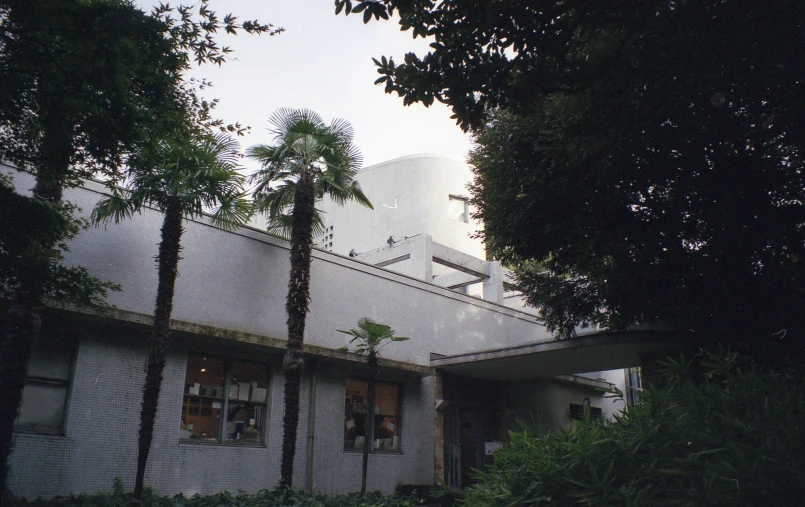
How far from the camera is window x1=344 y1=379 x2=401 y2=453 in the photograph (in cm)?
1630

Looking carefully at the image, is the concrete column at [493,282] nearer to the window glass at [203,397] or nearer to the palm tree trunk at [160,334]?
the window glass at [203,397]

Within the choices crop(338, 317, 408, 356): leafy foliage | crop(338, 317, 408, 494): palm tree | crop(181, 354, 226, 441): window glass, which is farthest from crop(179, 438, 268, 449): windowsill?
crop(338, 317, 408, 356): leafy foliage

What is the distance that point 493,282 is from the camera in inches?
914

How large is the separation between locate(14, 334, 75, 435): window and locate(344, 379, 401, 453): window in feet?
21.9

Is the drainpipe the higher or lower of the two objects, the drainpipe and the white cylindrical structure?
the lower

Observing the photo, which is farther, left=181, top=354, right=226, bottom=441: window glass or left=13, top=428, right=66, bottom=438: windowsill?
left=181, top=354, right=226, bottom=441: window glass

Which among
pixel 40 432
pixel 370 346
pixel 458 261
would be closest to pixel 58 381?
pixel 40 432

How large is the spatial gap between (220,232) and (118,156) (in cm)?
696

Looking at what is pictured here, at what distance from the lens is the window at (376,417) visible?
642 inches

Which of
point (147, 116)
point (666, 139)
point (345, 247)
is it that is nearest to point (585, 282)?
point (666, 139)

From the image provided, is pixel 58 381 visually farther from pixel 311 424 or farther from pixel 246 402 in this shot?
pixel 311 424

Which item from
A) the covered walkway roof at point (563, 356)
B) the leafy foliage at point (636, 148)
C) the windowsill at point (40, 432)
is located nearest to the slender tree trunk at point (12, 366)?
the windowsill at point (40, 432)

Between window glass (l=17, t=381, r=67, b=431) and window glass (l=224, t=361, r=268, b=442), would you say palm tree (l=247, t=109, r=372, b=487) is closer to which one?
window glass (l=224, t=361, r=268, b=442)

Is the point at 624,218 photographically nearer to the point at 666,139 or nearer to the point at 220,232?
the point at 666,139
